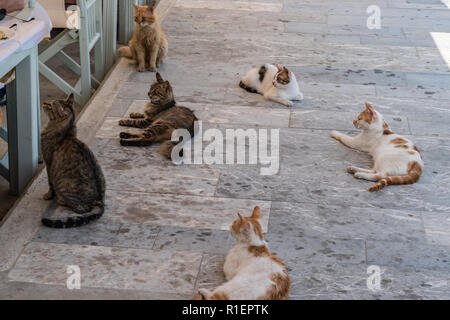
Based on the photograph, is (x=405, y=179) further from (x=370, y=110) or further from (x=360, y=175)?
(x=370, y=110)

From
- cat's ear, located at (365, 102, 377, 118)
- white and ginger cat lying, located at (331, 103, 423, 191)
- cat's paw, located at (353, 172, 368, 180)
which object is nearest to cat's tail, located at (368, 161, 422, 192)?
white and ginger cat lying, located at (331, 103, 423, 191)

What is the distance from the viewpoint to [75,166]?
329 centimetres

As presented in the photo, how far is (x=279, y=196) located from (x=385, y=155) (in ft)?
2.31

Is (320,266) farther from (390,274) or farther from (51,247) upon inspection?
(51,247)

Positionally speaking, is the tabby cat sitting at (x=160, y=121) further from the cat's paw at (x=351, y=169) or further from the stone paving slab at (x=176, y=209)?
the cat's paw at (x=351, y=169)

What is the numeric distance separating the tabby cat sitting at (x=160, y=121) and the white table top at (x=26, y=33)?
917 millimetres

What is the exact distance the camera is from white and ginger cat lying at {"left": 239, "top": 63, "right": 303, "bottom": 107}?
475cm

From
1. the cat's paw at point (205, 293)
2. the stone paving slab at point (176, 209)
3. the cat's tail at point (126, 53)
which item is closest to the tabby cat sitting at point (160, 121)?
the stone paving slab at point (176, 209)

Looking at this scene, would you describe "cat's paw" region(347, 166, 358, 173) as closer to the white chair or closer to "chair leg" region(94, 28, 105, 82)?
the white chair

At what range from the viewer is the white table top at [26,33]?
10.2 feet

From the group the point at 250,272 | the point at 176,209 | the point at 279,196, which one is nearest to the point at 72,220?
the point at 176,209

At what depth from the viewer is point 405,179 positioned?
3795 millimetres

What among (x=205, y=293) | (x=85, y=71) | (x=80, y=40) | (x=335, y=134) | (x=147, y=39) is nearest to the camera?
(x=205, y=293)

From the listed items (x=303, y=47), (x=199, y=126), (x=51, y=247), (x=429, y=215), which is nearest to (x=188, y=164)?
(x=199, y=126)
